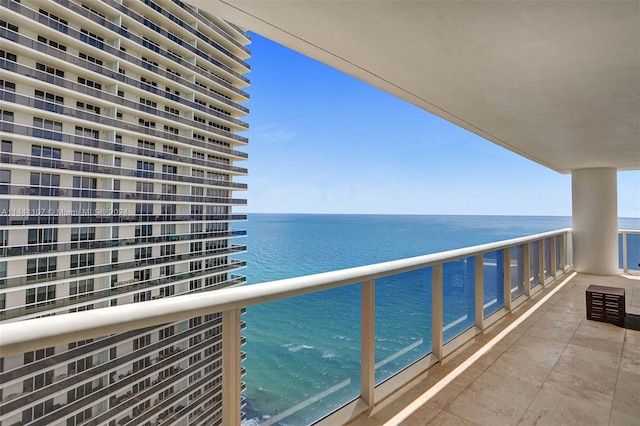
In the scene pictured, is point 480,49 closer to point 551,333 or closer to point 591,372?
point 591,372

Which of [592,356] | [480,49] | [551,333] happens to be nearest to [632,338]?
[551,333]

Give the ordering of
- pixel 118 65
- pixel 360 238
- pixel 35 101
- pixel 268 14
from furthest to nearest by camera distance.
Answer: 1. pixel 360 238
2. pixel 118 65
3. pixel 35 101
4. pixel 268 14

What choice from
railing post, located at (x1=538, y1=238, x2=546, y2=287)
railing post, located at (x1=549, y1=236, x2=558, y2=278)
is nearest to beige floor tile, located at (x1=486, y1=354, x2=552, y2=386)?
railing post, located at (x1=538, y1=238, x2=546, y2=287)

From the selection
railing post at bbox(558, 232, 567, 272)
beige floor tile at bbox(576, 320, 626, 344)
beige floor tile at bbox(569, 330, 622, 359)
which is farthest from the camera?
railing post at bbox(558, 232, 567, 272)

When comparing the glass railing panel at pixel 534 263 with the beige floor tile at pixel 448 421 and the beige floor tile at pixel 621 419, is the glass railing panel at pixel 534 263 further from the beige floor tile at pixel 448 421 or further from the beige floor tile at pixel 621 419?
the beige floor tile at pixel 448 421

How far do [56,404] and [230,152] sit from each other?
2546 centimetres

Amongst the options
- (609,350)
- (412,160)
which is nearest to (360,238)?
(412,160)

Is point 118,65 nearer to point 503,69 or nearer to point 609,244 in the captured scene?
point 503,69

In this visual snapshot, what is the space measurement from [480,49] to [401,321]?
190 cm

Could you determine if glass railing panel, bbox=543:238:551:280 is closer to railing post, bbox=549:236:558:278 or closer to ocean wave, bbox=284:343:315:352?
railing post, bbox=549:236:558:278

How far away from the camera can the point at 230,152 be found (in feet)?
81.7

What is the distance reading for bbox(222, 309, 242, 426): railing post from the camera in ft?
3.86

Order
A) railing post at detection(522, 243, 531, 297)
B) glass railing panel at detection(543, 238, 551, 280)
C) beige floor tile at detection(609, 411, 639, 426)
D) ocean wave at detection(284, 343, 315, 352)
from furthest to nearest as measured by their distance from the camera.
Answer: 1. glass railing panel at detection(543, 238, 551, 280)
2. railing post at detection(522, 243, 531, 297)
3. beige floor tile at detection(609, 411, 639, 426)
4. ocean wave at detection(284, 343, 315, 352)

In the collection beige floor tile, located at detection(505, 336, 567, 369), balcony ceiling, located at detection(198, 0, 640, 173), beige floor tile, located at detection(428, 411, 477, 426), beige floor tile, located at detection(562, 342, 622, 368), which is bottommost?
beige floor tile, located at detection(562, 342, 622, 368)
